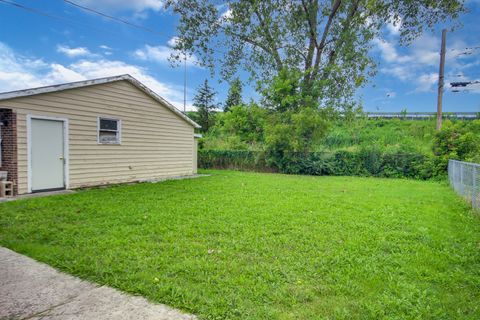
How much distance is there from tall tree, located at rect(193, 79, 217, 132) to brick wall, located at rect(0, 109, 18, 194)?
82.1 ft

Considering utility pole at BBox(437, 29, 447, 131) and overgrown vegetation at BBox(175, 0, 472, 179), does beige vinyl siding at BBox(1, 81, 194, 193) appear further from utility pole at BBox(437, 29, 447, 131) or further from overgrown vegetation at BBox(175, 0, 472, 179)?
utility pole at BBox(437, 29, 447, 131)

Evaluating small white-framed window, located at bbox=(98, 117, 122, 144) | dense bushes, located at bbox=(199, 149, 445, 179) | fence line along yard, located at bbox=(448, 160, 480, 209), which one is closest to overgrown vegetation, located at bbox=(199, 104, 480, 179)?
dense bushes, located at bbox=(199, 149, 445, 179)

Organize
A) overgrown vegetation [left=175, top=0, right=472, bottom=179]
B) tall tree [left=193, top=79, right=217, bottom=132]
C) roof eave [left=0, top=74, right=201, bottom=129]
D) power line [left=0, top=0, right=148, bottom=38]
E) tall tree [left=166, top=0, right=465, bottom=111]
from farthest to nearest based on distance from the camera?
1. tall tree [left=193, top=79, right=217, bottom=132]
2. tall tree [left=166, top=0, right=465, bottom=111]
3. overgrown vegetation [left=175, top=0, right=472, bottom=179]
4. power line [left=0, top=0, right=148, bottom=38]
5. roof eave [left=0, top=74, right=201, bottom=129]

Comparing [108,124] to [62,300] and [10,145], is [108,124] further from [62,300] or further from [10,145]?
[62,300]

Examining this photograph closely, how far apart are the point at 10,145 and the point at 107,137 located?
271cm

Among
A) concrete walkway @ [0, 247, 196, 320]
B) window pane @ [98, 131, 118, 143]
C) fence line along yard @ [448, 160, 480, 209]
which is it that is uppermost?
window pane @ [98, 131, 118, 143]

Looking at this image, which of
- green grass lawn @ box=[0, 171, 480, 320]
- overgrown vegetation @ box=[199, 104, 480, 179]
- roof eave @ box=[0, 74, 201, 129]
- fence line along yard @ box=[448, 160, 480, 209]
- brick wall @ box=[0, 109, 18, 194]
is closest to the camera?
green grass lawn @ box=[0, 171, 480, 320]

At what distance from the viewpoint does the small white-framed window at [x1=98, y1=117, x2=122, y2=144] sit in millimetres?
9008

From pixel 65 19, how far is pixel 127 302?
41.6ft

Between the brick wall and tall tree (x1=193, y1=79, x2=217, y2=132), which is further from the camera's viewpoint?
tall tree (x1=193, y1=79, x2=217, y2=132)

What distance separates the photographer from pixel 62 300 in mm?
2367

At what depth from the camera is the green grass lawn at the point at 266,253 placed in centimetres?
242

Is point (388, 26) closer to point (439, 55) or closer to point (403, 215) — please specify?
point (439, 55)

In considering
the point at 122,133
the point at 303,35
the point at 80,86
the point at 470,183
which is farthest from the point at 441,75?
the point at 80,86
